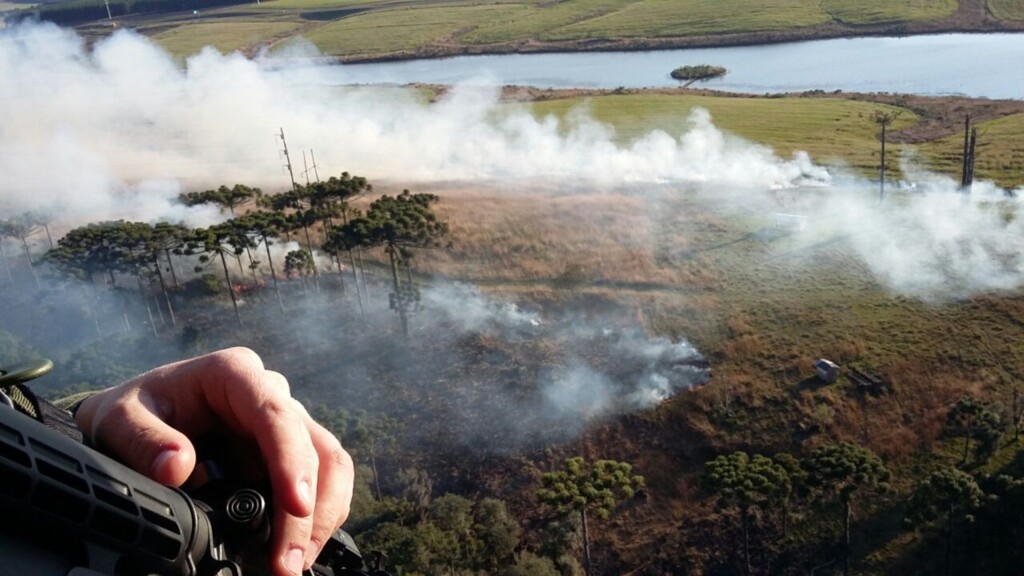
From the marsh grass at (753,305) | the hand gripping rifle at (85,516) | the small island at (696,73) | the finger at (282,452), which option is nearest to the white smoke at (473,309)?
the marsh grass at (753,305)

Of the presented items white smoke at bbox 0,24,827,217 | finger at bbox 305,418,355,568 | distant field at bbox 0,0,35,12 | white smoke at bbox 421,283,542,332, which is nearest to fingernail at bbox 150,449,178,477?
finger at bbox 305,418,355,568

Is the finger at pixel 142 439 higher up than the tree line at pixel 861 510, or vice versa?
the finger at pixel 142 439

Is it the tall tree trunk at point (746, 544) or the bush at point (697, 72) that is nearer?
the tall tree trunk at point (746, 544)

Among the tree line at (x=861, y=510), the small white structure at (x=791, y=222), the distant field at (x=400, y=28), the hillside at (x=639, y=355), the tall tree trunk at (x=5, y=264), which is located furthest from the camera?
the distant field at (x=400, y=28)

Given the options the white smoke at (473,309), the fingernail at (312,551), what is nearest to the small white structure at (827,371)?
the white smoke at (473,309)

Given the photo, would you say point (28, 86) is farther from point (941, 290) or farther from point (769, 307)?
point (941, 290)

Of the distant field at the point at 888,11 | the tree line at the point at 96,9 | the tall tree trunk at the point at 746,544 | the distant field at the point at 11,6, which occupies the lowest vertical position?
the tall tree trunk at the point at 746,544

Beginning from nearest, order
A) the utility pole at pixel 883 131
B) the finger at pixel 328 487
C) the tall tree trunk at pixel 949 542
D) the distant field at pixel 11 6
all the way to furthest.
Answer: the finger at pixel 328 487 → the tall tree trunk at pixel 949 542 → the utility pole at pixel 883 131 → the distant field at pixel 11 6

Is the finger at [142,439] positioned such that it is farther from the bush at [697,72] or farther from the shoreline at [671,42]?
the shoreline at [671,42]

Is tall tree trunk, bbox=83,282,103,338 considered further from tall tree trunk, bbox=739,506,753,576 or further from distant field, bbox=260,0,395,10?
distant field, bbox=260,0,395,10
